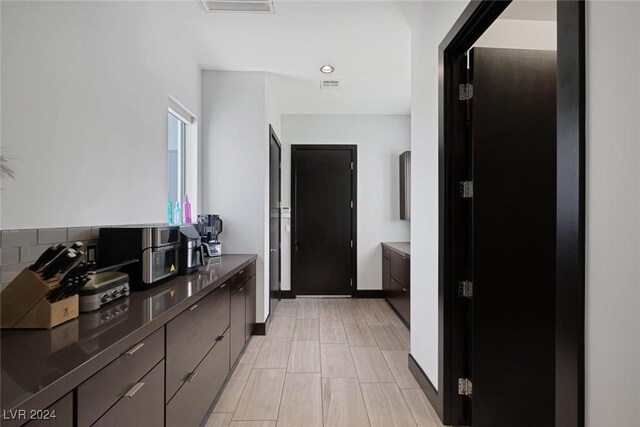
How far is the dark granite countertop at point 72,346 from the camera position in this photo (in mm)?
704

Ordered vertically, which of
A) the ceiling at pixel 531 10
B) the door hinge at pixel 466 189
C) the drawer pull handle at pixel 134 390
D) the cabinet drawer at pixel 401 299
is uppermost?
the ceiling at pixel 531 10

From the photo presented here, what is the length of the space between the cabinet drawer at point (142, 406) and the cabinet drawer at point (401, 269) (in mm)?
2755

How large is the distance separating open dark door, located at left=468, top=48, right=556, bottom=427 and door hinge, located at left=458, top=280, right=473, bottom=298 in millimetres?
53

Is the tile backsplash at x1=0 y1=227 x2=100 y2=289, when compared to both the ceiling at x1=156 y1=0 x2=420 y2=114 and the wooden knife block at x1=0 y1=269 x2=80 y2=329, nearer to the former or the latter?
the wooden knife block at x1=0 y1=269 x2=80 y2=329

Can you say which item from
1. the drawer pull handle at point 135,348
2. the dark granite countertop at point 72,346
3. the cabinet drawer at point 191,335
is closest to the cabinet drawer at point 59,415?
the dark granite countertop at point 72,346

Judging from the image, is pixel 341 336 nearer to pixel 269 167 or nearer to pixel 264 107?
pixel 269 167

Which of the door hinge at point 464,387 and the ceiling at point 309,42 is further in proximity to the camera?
the ceiling at point 309,42

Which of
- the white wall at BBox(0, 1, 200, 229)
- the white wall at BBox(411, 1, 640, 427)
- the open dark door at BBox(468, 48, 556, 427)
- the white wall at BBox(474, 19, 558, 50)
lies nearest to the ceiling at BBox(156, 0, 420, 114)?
the white wall at BBox(0, 1, 200, 229)

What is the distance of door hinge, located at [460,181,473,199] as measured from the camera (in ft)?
6.05

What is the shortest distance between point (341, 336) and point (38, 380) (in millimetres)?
2899

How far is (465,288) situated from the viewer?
6.12ft
